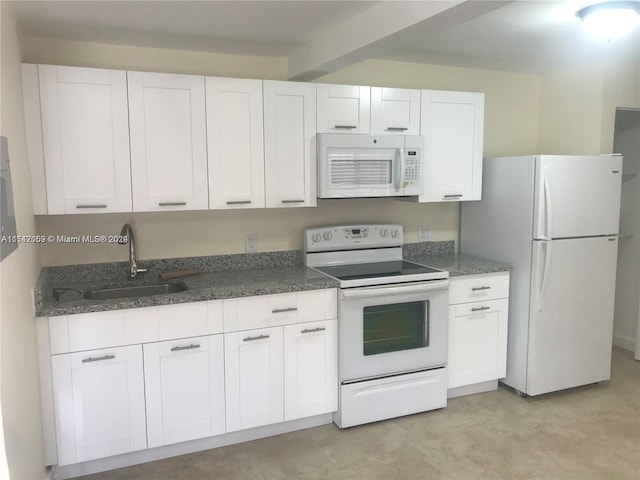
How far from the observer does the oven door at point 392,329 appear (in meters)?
3.02

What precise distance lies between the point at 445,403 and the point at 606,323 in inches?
51.8

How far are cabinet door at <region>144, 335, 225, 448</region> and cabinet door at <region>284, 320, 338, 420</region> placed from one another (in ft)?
1.29

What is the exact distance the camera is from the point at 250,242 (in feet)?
11.3

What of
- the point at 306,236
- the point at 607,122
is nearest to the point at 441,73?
the point at 607,122

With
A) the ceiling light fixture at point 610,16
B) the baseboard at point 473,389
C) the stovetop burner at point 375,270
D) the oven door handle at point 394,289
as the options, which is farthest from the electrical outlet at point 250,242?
the ceiling light fixture at point 610,16

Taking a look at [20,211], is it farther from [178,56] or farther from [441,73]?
[441,73]

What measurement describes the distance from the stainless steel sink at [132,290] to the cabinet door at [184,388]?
412mm

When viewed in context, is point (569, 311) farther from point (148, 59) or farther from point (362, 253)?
point (148, 59)

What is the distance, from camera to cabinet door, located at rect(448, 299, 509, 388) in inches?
134

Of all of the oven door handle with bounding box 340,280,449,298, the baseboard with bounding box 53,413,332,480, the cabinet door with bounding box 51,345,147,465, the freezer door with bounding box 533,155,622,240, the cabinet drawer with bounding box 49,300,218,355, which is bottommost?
the baseboard with bounding box 53,413,332,480

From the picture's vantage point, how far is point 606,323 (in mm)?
3598

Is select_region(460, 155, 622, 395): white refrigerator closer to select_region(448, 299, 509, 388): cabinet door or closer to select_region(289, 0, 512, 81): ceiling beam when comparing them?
select_region(448, 299, 509, 388): cabinet door

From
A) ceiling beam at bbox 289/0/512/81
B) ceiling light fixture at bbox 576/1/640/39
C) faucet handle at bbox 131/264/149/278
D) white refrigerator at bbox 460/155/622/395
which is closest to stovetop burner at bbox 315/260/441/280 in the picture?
white refrigerator at bbox 460/155/622/395

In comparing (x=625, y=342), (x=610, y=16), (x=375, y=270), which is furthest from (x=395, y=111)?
(x=625, y=342)
